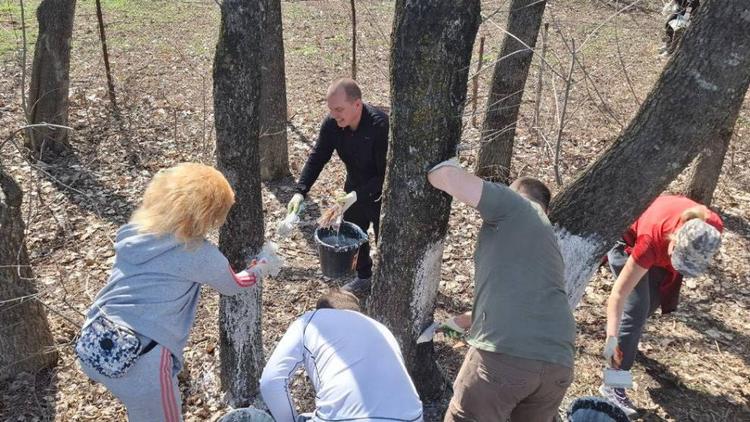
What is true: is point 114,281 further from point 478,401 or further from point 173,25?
point 173,25

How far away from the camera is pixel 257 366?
3645 mm

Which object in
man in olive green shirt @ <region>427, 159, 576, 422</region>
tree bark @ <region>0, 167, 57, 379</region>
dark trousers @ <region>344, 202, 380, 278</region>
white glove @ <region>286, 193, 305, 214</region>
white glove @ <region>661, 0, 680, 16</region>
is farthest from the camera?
white glove @ <region>661, 0, 680, 16</region>

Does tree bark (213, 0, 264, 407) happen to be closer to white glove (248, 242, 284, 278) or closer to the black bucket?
white glove (248, 242, 284, 278)

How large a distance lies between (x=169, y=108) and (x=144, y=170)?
1752 mm

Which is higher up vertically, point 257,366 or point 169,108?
point 169,108

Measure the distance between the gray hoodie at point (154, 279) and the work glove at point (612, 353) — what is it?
2.42 meters

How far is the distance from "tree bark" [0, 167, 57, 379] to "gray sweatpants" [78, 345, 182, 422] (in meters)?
1.07

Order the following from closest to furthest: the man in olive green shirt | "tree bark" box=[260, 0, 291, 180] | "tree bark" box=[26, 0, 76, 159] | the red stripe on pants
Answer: the man in olive green shirt → the red stripe on pants → "tree bark" box=[260, 0, 291, 180] → "tree bark" box=[26, 0, 76, 159]

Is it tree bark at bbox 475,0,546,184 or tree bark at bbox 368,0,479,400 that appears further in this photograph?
tree bark at bbox 475,0,546,184

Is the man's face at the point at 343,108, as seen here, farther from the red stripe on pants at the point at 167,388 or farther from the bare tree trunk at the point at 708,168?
the bare tree trunk at the point at 708,168

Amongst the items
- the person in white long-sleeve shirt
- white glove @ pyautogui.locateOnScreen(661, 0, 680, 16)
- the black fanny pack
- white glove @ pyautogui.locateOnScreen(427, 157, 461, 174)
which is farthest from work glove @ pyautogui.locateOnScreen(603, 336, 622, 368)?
white glove @ pyautogui.locateOnScreen(661, 0, 680, 16)

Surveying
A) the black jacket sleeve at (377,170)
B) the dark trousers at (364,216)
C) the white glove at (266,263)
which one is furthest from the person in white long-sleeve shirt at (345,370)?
the dark trousers at (364,216)

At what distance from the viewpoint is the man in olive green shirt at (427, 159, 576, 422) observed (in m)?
2.46

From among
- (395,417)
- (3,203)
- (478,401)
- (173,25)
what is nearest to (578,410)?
(478,401)
